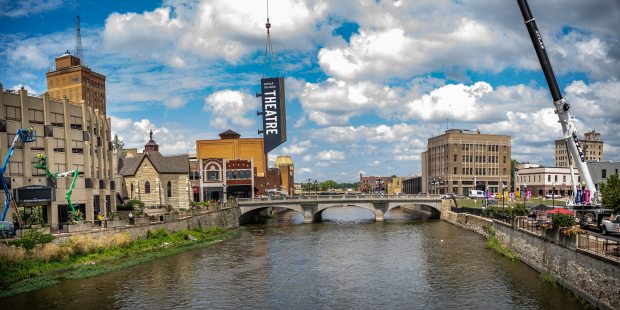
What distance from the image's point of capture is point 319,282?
4219cm

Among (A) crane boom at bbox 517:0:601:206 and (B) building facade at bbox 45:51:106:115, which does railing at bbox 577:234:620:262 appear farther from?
(B) building facade at bbox 45:51:106:115

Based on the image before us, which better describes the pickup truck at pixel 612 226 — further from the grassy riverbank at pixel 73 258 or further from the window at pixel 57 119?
the window at pixel 57 119

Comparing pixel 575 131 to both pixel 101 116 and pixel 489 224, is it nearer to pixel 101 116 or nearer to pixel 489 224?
pixel 489 224

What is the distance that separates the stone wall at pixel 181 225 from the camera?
2034 inches

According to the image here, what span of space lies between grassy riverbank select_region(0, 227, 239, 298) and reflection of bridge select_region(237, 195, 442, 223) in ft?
109

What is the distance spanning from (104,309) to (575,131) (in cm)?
4342

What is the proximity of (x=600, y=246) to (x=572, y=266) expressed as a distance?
2.41m

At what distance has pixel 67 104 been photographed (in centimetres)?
6166

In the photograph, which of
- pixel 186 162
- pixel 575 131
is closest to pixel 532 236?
pixel 575 131

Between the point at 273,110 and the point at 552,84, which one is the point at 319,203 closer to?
the point at 273,110

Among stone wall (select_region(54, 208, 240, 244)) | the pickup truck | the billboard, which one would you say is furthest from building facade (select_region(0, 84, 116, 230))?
the pickup truck

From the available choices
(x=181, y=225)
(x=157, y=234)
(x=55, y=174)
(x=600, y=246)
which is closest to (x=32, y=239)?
(x=55, y=174)

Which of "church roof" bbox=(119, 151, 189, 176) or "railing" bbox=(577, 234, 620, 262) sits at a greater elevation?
"church roof" bbox=(119, 151, 189, 176)

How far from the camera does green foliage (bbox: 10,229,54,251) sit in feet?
145
